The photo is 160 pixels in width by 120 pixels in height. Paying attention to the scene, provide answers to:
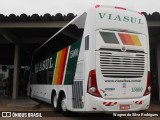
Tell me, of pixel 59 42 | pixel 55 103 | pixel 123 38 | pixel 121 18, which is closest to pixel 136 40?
pixel 123 38

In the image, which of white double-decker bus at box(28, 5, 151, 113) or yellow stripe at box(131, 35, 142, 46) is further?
yellow stripe at box(131, 35, 142, 46)

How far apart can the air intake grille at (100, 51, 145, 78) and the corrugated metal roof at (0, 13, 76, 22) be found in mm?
5543

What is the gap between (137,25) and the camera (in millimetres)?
9125

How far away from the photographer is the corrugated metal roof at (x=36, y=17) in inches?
535

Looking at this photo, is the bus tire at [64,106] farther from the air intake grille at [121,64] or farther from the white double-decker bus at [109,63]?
the air intake grille at [121,64]

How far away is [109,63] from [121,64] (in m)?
0.42

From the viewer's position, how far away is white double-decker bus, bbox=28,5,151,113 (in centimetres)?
827

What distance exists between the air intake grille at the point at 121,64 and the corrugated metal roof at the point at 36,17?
554 centimetres

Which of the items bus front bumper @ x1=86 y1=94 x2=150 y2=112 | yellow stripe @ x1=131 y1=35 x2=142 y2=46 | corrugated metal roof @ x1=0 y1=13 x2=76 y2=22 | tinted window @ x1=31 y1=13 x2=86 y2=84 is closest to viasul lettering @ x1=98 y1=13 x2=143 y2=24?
yellow stripe @ x1=131 y1=35 x2=142 y2=46

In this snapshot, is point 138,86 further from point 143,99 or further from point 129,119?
point 129,119

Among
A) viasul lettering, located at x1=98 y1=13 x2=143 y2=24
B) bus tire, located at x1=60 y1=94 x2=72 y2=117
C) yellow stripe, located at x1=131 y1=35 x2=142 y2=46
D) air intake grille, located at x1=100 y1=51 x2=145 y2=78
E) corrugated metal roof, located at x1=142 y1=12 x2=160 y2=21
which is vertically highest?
corrugated metal roof, located at x1=142 y1=12 x2=160 y2=21

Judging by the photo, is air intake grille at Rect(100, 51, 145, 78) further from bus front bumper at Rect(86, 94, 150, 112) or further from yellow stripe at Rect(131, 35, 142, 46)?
bus front bumper at Rect(86, 94, 150, 112)

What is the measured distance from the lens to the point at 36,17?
1370 cm

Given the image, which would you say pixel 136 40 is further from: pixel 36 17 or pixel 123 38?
pixel 36 17
